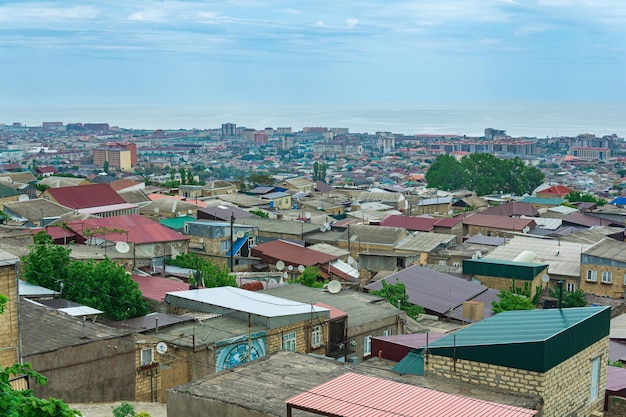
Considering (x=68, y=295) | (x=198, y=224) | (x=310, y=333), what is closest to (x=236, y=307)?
(x=310, y=333)

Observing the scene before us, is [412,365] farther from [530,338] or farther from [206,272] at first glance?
[206,272]

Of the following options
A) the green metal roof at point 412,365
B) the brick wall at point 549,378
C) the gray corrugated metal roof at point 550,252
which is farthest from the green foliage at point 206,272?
the gray corrugated metal roof at point 550,252

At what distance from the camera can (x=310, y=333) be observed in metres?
11.3

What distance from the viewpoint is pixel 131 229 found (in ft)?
67.9

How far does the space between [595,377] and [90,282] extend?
765cm

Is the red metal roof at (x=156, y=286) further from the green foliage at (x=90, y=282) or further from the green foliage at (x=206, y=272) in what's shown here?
the green foliage at (x=90, y=282)

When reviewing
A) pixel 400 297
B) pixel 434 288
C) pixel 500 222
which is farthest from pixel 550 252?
pixel 400 297

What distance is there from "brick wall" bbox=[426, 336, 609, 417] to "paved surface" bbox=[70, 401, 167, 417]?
9.85 feet

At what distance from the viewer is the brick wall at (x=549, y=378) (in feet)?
22.2

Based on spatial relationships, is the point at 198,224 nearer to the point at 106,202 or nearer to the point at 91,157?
the point at 106,202

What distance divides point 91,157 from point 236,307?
123776mm

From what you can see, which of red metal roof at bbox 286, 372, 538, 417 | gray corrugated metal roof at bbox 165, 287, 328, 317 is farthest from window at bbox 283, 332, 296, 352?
red metal roof at bbox 286, 372, 538, 417

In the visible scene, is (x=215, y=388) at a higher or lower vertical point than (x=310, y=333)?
higher

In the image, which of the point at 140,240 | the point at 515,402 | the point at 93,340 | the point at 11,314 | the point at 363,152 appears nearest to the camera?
the point at 515,402
